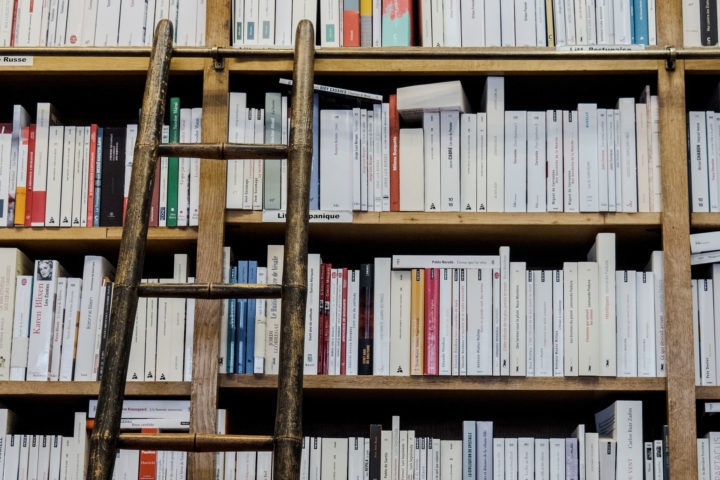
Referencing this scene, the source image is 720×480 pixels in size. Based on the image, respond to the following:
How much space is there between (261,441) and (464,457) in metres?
0.55

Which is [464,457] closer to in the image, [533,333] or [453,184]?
[533,333]

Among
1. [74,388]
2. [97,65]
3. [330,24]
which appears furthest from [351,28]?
[74,388]

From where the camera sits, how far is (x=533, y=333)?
2.33 metres

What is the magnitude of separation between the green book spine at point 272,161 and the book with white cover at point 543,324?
1.93ft

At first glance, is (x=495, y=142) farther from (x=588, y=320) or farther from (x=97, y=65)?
(x=97, y=65)

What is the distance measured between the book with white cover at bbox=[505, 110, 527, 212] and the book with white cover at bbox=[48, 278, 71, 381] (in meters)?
0.98

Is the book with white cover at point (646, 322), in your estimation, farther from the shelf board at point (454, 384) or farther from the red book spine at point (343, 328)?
the red book spine at point (343, 328)

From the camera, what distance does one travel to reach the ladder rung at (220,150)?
85.5 inches

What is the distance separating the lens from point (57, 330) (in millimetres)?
2348

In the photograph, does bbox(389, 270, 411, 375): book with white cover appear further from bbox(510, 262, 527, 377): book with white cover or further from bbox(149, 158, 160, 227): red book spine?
bbox(149, 158, 160, 227): red book spine

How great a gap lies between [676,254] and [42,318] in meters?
1.36

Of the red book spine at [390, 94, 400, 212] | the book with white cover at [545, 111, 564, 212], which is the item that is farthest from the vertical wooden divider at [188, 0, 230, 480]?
the book with white cover at [545, 111, 564, 212]

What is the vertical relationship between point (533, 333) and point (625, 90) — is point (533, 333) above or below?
below

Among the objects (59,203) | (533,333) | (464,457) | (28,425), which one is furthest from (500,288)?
(28,425)
